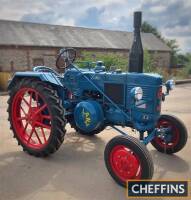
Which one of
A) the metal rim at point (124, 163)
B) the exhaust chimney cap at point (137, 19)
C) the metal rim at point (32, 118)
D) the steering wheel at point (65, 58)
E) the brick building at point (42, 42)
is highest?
the brick building at point (42, 42)

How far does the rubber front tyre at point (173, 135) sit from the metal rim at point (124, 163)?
50.6 inches

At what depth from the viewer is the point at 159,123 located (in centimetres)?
509

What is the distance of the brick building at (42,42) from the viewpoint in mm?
21406

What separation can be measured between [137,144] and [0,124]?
4.34 m

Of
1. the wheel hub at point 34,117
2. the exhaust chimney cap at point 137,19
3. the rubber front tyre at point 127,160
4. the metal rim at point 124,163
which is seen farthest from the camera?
the wheel hub at point 34,117

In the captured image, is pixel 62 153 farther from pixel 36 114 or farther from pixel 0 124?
pixel 0 124

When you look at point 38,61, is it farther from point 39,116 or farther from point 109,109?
point 109,109

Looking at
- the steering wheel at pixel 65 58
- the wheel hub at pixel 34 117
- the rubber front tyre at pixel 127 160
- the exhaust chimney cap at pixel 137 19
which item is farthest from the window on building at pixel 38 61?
the rubber front tyre at pixel 127 160

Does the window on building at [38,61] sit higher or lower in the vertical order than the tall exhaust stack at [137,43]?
higher

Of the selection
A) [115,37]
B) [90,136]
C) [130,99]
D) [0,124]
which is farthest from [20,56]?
[130,99]

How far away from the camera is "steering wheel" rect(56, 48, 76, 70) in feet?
16.8

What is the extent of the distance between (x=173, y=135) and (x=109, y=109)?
43.5 inches

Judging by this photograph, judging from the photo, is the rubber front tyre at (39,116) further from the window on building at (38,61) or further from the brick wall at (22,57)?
the window on building at (38,61)

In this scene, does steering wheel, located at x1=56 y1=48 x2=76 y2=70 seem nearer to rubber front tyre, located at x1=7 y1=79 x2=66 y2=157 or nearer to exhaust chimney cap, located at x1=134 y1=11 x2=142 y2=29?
rubber front tyre, located at x1=7 y1=79 x2=66 y2=157
